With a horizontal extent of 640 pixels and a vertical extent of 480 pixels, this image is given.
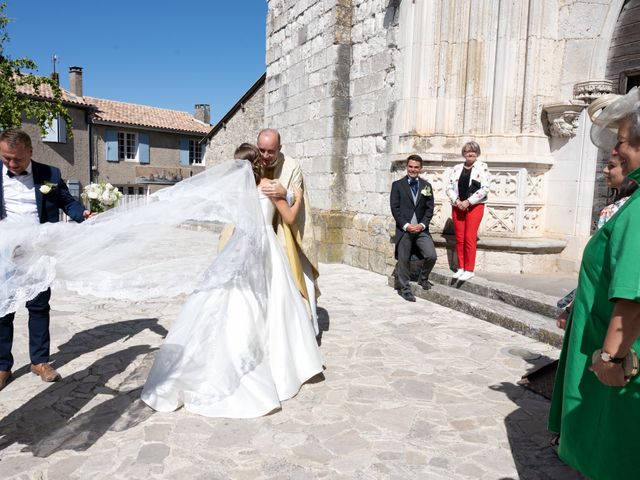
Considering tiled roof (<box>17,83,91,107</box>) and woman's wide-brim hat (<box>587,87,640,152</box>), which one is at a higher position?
tiled roof (<box>17,83,91,107</box>)

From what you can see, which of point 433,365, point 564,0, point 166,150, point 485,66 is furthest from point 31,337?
point 166,150

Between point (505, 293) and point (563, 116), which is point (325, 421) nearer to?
point (505, 293)

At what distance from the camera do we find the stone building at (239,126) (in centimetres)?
1755

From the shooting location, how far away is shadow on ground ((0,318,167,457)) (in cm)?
323

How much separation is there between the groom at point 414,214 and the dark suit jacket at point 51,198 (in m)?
4.28

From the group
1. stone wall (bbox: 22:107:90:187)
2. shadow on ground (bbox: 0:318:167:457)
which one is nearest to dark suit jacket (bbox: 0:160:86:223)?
shadow on ground (bbox: 0:318:167:457)

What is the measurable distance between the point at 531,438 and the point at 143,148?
31.7 meters

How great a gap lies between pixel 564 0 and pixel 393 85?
9.02 ft

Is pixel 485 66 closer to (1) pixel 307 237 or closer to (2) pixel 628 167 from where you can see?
(1) pixel 307 237

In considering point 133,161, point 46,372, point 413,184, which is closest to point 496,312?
point 413,184

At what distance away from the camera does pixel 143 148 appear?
3183cm

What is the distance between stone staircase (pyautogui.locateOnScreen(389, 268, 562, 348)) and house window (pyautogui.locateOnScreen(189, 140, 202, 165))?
29733 mm

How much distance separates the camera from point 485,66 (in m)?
7.66

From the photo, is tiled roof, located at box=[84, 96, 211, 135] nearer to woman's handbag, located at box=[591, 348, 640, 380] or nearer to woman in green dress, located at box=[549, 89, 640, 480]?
woman in green dress, located at box=[549, 89, 640, 480]
